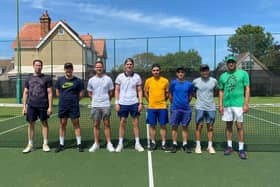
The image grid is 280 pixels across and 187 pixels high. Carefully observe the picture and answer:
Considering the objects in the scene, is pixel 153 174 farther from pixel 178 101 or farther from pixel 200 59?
pixel 200 59

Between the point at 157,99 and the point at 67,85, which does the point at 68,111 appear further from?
the point at 157,99

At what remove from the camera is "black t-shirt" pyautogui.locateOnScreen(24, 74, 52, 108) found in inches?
281

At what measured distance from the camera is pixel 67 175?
5551 millimetres

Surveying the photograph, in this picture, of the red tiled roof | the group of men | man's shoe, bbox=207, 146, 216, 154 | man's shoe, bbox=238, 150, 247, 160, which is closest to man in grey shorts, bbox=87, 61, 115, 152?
the group of men

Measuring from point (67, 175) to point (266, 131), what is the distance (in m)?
6.39

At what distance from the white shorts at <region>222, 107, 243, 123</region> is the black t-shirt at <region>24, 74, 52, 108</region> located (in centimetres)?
350

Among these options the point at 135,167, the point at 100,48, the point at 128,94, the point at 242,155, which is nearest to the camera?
the point at 135,167

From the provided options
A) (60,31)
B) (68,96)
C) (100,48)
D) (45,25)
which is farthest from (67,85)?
(45,25)

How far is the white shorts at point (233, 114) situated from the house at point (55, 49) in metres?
17.7

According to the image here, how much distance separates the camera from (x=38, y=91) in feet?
23.4

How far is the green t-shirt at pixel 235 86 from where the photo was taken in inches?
266

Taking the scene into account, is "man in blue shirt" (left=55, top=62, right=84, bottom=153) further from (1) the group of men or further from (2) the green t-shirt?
(2) the green t-shirt

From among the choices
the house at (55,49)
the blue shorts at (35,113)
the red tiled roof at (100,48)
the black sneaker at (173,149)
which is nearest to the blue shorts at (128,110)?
the black sneaker at (173,149)

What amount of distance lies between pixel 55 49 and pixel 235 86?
2753cm
